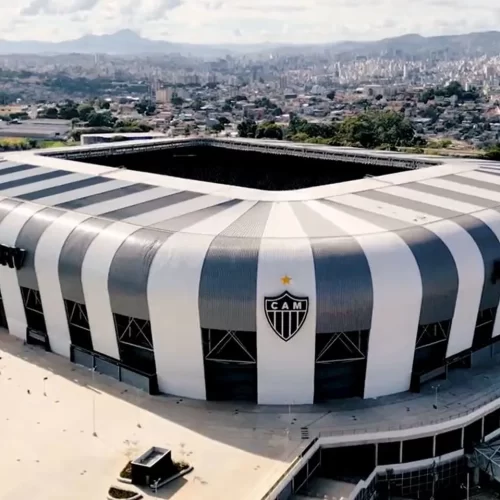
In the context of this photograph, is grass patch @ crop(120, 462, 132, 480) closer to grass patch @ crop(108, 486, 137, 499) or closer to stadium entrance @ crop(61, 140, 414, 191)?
grass patch @ crop(108, 486, 137, 499)

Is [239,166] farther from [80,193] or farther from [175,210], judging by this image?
[175,210]

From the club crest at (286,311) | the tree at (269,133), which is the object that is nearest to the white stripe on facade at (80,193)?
the club crest at (286,311)

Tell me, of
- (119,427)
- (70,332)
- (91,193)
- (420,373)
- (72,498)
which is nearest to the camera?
(72,498)

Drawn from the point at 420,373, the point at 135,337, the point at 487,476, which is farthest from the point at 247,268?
the point at 487,476

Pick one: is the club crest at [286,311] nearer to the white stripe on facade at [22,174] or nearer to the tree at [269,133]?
the white stripe on facade at [22,174]

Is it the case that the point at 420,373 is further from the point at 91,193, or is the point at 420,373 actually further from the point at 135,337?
the point at 91,193

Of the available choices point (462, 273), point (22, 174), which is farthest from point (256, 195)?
point (22, 174)

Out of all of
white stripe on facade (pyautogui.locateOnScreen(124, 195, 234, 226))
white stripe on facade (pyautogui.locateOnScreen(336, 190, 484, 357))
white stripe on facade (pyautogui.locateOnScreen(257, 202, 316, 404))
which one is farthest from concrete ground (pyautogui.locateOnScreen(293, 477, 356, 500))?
white stripe on facade (pyautogui.locateOnScreen(124, 195, 234, 226))
